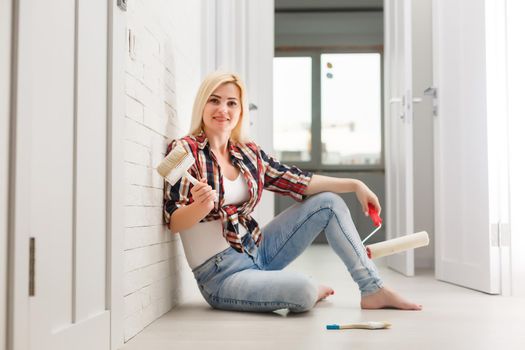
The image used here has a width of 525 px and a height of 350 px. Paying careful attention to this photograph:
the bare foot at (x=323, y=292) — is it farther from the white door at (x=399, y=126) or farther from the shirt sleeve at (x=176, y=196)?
the white door at (x=399, y=126)

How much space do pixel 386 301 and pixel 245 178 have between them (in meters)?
0.61

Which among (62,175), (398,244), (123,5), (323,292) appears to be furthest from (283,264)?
(62,175)

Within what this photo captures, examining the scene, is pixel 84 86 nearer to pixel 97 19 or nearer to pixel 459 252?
pixel 97 19

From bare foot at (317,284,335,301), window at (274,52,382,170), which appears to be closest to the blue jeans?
bare foot at (317,284,335,301)

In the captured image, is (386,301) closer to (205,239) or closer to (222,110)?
(205,239)

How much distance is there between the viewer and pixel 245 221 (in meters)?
2.18

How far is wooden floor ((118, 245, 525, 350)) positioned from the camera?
159cm

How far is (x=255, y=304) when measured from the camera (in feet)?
6.73

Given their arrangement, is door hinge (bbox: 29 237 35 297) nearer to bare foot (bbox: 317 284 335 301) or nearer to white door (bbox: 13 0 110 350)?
white door (bbox: 13 0 110 350)

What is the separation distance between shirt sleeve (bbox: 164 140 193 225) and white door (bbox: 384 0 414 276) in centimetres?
178

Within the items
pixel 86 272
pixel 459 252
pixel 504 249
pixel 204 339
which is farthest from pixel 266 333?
A: pixel 459 252

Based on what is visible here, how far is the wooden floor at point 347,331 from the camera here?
159 centimetres

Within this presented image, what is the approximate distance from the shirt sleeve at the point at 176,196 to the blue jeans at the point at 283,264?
202 millimetres

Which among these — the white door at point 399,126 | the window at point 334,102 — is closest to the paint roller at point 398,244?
the white door at point 399,126
